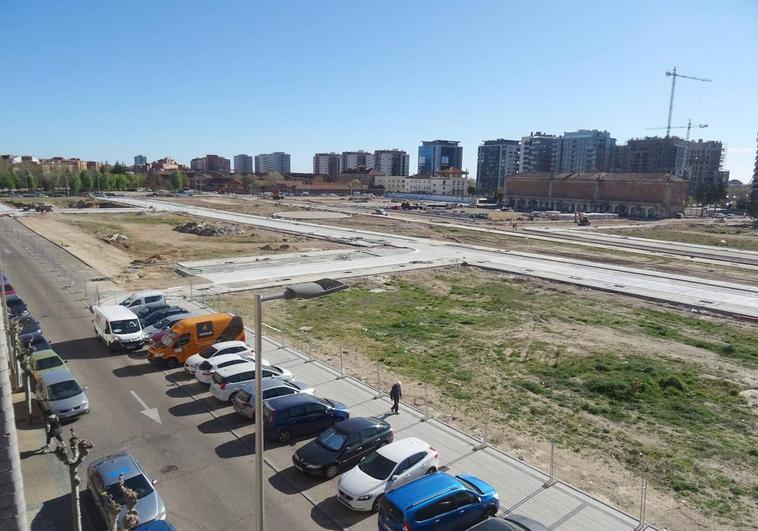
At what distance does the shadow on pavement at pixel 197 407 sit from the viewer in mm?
17672

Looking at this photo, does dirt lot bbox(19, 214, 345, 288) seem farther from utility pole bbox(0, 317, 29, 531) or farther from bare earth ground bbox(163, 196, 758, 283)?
utility pole bbox(0, 317, 29, 531)

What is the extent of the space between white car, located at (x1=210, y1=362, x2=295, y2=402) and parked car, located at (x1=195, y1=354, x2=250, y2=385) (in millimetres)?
678

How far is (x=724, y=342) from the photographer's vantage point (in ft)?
94.4

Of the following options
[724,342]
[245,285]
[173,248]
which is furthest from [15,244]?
[724,342]

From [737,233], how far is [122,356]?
4048 inches

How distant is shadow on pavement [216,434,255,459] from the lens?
49.2 feet

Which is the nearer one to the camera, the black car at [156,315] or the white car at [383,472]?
the white car at [383,472]

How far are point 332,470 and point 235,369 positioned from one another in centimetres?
652

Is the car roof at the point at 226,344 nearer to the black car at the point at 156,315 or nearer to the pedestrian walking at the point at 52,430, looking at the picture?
the black car at the point at 156,315

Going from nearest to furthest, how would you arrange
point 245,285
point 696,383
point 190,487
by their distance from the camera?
point 190,487 → point 696,383 → point 245,285

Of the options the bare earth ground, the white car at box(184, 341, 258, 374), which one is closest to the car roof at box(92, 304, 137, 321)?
the white car at box(184, 341, 258, 374)

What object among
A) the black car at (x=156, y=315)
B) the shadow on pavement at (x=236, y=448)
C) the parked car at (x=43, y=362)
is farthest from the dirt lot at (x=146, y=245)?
the shadow on pavement at (x=236, y=448)

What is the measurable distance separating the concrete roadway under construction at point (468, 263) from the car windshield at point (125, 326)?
12234 millimetres

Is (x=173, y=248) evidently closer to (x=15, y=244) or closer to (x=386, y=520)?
(x=15, y=244)
